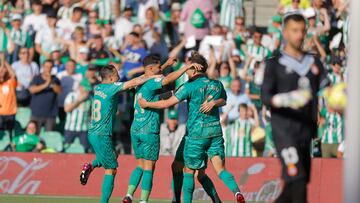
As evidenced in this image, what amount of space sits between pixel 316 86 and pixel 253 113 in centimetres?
898

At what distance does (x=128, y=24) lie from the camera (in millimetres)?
21203

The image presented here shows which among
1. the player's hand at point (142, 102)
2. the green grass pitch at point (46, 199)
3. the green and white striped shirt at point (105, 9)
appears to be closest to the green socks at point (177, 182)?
the player's hand at point (142, 102)

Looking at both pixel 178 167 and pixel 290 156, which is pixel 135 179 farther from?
pixel 290 156

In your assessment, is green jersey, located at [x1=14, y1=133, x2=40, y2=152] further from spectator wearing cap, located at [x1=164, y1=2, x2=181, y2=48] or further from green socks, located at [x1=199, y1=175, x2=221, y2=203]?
green socks, located at [x1=199, y1=175, x2=221, y2=203]

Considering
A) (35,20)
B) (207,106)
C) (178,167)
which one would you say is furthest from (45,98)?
(207,106)

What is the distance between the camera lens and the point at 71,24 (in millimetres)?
21375

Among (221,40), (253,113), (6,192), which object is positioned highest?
(221,40)

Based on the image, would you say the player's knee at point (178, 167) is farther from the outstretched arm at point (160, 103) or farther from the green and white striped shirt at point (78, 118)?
the green and white striped shirt at point (78, 118)

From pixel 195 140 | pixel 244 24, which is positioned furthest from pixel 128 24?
Answer: pixel 195 140

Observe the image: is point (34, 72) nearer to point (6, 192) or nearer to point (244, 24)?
point (6, 192)

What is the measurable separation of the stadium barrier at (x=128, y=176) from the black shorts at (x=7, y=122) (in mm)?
1617

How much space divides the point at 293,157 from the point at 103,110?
512 cm

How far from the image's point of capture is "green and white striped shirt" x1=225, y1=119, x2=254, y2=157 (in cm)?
1928

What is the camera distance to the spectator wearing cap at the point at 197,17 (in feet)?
69.3
